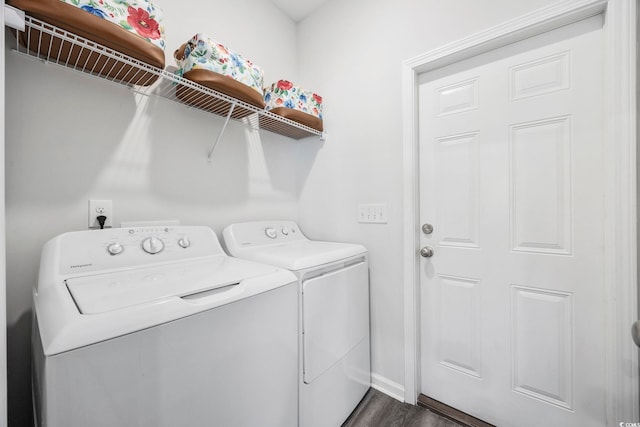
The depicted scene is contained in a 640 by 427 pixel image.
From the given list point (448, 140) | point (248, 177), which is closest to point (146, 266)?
point (248, 177)

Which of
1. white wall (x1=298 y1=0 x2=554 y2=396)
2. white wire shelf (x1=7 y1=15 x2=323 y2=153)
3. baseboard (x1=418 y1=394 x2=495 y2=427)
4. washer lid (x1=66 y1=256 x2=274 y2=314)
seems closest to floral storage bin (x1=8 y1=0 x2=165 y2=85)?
white wire shelf (x1=7 y1=15 x2=323 y2=153)

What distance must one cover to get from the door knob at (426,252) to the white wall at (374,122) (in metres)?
0.13

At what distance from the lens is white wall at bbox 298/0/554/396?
59.5 inches

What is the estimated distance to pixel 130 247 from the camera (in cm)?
107

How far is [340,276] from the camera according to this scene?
54.7 inches

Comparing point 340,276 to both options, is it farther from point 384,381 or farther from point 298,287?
point 384,381

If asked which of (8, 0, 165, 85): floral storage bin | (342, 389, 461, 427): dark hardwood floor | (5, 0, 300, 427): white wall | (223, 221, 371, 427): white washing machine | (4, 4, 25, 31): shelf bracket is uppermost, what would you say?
(8, 0, 165, 85): floral storage bin

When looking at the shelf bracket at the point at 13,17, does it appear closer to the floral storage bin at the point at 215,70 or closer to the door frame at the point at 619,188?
the floral storage bin at the point at 215,70

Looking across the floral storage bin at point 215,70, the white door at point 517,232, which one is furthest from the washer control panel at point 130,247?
the white door at point 517,232

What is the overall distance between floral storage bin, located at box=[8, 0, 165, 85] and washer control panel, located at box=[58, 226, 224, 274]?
2.18 ft

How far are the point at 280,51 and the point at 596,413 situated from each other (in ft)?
8.83

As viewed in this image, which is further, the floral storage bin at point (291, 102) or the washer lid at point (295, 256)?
the floral storage bin at point (291, 102)

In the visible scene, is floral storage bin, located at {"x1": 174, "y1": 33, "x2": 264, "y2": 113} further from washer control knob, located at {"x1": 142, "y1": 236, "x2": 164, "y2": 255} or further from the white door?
the white door

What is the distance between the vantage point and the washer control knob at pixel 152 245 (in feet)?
3.61
